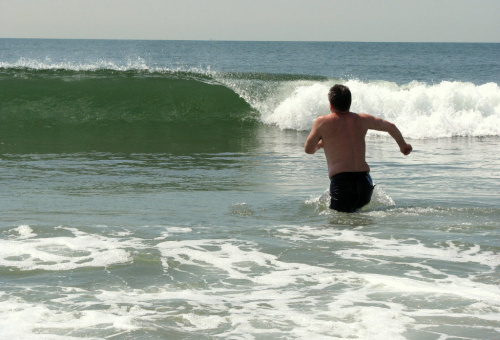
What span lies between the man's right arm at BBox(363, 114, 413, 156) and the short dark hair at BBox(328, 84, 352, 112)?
0.76 feet

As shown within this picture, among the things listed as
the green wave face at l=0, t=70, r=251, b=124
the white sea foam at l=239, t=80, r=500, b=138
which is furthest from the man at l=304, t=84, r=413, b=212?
the green wave face at l=0, t=70, r=251, b=124

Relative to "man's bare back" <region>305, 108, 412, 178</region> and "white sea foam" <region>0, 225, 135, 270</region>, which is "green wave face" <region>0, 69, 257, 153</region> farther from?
"white sea foam" <region>0, 225, 135, 270</region>

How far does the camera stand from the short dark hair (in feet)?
21.4

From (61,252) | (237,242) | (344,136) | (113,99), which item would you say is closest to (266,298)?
(237,242)

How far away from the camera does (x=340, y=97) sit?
657cm

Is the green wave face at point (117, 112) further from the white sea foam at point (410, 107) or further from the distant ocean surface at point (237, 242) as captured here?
the white sea foam at point (410, 107)

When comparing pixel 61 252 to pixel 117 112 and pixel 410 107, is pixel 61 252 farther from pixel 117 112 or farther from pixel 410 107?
pixel 410 107

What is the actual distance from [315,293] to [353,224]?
203 centimetres

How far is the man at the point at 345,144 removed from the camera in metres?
6.62

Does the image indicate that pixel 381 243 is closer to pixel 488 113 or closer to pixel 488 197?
pixel 488 197

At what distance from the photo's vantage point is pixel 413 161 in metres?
10.8

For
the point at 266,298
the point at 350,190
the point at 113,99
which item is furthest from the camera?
the point at 113,99

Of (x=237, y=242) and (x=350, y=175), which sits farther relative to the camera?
(x=350, y=175)

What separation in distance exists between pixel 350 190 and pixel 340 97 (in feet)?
2.94
